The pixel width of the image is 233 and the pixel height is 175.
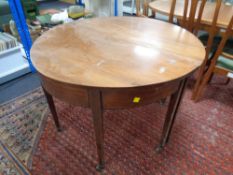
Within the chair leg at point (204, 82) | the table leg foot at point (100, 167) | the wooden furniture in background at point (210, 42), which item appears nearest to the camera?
the table leg foot at point (100, 167)

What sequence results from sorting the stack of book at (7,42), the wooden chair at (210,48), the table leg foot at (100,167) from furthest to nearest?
the stack of book at (7,42) → the wooden chair at (210,48) → the table leg foot at (100,167)

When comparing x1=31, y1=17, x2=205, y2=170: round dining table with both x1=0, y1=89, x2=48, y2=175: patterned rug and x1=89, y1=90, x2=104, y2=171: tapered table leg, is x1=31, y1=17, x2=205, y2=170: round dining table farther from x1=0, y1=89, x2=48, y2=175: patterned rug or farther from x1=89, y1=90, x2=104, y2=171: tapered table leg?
x1=0, y1=89, x2=48, y2=175: patterned rug

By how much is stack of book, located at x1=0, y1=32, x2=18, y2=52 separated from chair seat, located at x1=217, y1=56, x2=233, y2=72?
191 centimetres

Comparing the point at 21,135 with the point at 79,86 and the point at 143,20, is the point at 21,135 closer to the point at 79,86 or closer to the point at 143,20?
the point at 79,86

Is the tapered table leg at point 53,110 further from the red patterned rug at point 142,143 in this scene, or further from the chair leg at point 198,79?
the chair leg at point 198,79

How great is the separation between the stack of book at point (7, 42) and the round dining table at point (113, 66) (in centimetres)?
103

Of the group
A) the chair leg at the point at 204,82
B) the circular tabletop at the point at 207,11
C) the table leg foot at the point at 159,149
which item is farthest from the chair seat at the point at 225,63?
the table leg foot at the point at 159,149

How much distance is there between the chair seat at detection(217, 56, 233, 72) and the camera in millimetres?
1313

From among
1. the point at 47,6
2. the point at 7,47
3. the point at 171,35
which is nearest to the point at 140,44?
the point at 171,35

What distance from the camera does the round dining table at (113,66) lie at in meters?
0.70

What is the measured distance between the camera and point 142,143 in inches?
49.9

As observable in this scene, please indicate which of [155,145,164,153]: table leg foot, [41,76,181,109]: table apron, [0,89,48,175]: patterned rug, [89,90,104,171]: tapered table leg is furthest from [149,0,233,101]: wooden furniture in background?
[0,89,48,175]: patterned rug

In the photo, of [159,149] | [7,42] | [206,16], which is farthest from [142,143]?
[7,42]

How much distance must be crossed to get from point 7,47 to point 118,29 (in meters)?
1.32
